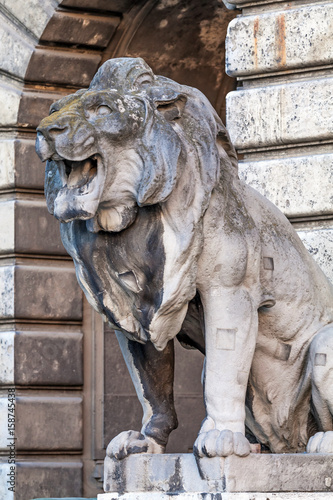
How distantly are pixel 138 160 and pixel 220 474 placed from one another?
1027 millimetres

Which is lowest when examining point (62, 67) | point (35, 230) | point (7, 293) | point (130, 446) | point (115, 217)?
point (130, 446)

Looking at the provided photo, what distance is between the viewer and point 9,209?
25.0ft

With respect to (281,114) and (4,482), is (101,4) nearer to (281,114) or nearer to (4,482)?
(281,114)

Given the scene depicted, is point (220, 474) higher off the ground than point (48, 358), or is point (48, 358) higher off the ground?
point (48, 358)

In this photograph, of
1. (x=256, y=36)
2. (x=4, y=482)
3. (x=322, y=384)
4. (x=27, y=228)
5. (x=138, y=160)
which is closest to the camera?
(x=138, y=160)

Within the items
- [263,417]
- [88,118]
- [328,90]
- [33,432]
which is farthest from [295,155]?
[33,432]

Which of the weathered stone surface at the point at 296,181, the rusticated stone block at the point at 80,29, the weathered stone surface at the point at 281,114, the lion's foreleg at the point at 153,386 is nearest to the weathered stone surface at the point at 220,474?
the lion's foreleg at the point at 153,386

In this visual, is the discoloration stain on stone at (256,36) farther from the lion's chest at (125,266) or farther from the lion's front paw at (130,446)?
the lion's front paw at (130,446)

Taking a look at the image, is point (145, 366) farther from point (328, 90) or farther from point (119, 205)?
→ point (328, 90)

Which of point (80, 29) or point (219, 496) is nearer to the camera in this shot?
point (219, 496)

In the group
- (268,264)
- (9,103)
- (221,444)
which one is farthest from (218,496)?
(9,103)

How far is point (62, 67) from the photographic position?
7.64m

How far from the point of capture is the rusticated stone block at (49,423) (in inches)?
296

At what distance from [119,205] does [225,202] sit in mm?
387
